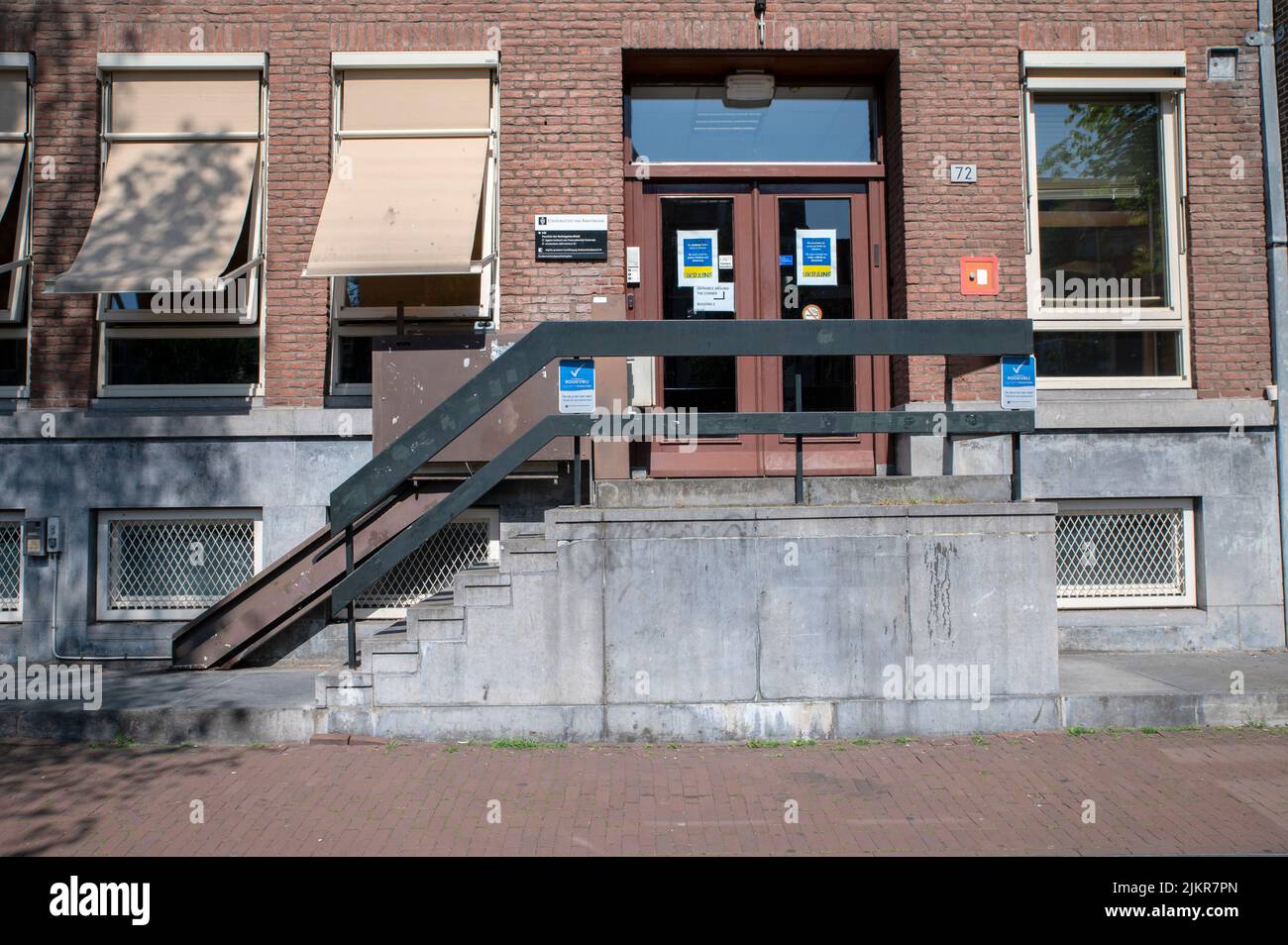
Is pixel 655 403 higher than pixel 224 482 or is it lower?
higher

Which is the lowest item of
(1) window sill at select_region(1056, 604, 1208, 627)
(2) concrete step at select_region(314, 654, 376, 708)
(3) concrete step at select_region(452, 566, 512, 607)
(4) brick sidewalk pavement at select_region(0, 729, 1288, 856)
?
(4) brick sidewalk pavement at select_region(0, 729, 1288, 856)

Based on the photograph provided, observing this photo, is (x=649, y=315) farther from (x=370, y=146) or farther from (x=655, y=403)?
(x=370, y=146)

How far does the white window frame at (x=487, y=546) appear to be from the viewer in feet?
27.1

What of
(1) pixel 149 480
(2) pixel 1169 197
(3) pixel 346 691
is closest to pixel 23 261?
(1) pixel 149 480

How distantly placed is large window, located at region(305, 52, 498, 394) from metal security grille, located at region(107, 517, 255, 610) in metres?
1.68

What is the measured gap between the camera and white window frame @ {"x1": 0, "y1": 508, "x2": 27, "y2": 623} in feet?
27.0

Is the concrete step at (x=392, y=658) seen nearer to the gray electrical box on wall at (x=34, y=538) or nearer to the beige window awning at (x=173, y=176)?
the beige window awning at (x=173, y=176)

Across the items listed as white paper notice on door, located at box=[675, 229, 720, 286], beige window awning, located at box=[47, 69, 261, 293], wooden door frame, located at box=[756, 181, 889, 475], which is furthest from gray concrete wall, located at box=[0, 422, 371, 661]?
wooden door frame, located at box=[756, 181, 889, 475]

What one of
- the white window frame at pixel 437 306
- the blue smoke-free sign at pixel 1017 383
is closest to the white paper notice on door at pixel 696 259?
the white window frame at pixel 437 306

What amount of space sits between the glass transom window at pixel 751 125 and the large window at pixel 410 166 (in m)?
1.51

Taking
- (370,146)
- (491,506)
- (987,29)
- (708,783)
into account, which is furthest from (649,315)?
(708,783)

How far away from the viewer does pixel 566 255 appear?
8461mm

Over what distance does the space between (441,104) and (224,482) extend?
3.84 meters

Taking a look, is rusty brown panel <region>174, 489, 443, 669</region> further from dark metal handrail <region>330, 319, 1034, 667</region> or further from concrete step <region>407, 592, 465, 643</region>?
concrete step <region>407, 592, 465, 643</region>
